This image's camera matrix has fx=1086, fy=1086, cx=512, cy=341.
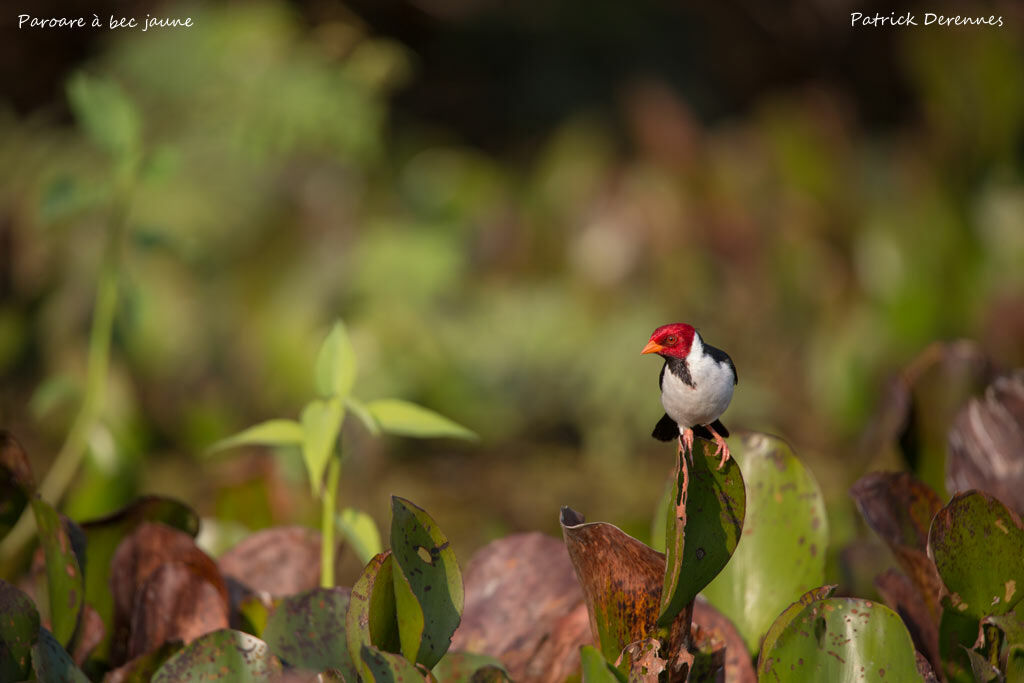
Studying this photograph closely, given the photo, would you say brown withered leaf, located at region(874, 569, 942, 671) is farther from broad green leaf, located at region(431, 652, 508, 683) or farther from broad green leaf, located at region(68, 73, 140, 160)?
broad green leaf, located at region(68, 73, 140, 160)

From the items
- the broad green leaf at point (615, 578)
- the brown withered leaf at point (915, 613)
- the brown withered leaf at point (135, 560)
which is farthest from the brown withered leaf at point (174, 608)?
the brown withered leaf at point (915, 613)

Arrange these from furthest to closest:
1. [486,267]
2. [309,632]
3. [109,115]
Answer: [486,267] < [109,115] < [309,632]

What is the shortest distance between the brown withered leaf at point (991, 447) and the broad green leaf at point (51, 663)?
2.30ft

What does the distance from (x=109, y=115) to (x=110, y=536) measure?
497mm

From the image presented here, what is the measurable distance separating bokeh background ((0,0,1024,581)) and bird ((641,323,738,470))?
1417 millimetres

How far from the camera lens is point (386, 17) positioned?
4.42 meters

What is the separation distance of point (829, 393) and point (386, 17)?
2.68 meters

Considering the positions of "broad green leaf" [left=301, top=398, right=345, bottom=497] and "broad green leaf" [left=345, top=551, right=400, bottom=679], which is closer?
"broad green leaf" [left=345, top=551, right=400, bottom=679]

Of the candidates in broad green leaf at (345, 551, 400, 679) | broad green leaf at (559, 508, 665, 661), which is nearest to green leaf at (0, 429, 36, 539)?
broad green leaf at (345, 551, 400, 679)

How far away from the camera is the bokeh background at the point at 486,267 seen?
2520mm

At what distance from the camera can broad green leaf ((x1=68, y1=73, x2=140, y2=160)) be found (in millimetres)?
1157

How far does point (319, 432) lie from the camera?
812 millimetres

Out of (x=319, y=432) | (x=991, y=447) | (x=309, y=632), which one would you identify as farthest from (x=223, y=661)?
(x=991, y=447)

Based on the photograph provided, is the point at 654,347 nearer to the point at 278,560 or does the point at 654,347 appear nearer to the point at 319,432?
the point at 319,432
